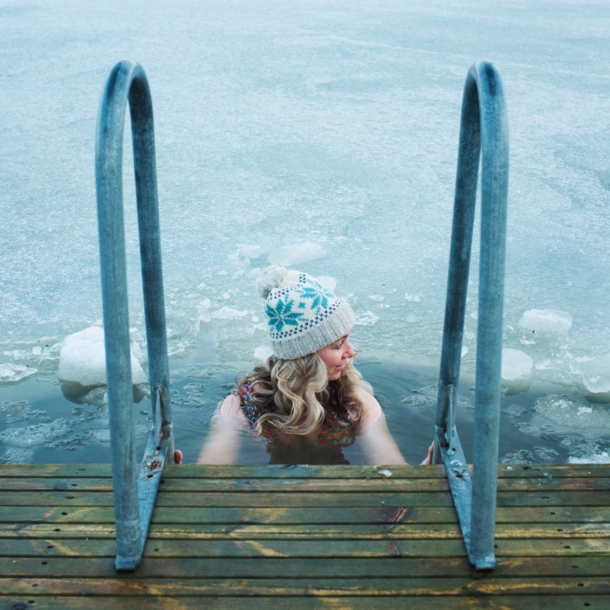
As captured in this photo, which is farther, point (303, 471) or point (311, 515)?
point (303, 471)

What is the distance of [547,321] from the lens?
341cm

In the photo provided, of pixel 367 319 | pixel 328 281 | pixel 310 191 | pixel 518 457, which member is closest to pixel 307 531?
pixel 518 457

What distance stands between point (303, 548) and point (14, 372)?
2.12m

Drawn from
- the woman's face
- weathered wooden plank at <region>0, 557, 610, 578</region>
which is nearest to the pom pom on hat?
the woman's face

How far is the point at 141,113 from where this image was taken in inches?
62.4

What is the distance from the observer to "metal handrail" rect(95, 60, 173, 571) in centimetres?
119

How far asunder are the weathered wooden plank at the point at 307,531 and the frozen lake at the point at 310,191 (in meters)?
1.33

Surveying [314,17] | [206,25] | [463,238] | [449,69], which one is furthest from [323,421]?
[314,17]

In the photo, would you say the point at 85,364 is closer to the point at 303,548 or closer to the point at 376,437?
the point at 376,437

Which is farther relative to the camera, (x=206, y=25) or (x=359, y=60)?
(x=206, y=25)

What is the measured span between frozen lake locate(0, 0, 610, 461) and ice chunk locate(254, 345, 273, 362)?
0.02 meters

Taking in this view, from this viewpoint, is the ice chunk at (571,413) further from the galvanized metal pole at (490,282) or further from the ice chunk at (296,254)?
the galvanized metal pole at (490,282)

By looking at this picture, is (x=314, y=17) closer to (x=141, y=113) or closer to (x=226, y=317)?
(x=226, y=317)

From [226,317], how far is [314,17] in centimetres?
496
